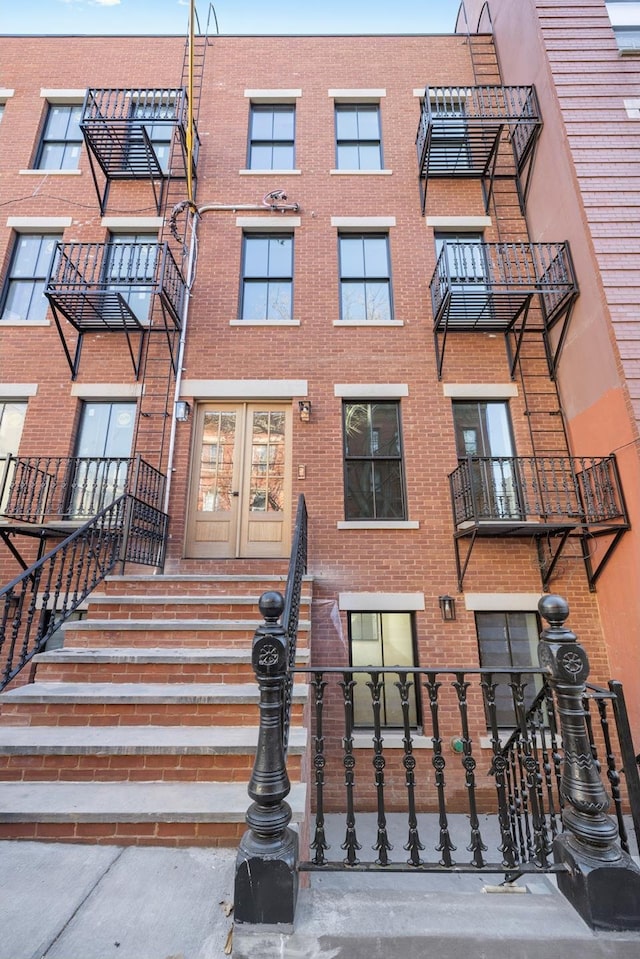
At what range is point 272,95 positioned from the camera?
8633mm

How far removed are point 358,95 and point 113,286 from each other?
6653mm

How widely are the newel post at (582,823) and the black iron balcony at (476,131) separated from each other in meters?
8.59

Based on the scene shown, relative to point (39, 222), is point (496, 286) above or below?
below

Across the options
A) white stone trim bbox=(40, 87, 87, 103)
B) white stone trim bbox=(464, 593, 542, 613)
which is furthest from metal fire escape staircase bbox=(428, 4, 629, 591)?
white stone trim bbox=(40, 87, 87, 103)

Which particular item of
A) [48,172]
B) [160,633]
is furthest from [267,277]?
[160,633]

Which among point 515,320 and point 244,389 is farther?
point 515,320

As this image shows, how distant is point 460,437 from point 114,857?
631 cm

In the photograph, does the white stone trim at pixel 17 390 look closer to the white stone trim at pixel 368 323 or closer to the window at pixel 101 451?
the window at pixel 101 451

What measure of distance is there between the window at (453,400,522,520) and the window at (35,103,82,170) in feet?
29.7

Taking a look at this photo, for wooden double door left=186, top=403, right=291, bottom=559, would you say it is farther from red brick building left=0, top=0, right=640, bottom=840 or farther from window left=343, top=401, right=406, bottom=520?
window left=343, top=401, right=406, bottom=520

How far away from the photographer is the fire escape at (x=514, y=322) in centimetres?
571

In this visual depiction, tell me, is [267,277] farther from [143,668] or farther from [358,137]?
[143,668]

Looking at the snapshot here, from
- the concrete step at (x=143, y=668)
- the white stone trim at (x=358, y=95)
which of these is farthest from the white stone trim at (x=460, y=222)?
the concrete step at (x=143, y=668)

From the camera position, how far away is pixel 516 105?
7531 millimetres
